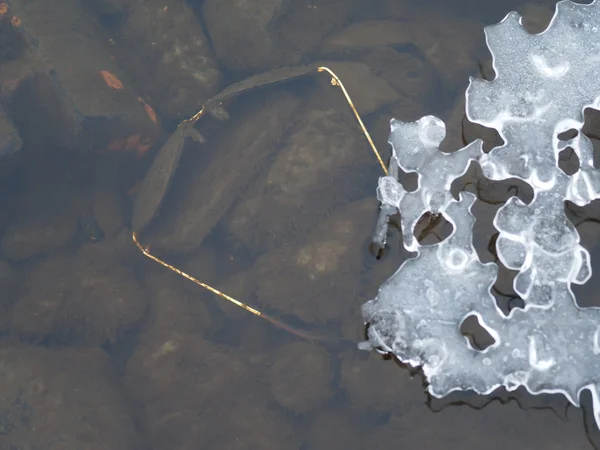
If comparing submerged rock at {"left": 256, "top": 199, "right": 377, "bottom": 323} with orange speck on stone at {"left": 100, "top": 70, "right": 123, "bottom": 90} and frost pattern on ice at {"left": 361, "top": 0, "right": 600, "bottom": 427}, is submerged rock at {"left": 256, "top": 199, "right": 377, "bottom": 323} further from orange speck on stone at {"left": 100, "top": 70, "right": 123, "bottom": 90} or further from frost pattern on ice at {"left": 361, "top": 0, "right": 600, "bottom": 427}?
orange speck on stone at {"left": 100, "top": 70, "right": 123, "bottom": 90}

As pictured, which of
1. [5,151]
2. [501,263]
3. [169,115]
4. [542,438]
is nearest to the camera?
[542,438]

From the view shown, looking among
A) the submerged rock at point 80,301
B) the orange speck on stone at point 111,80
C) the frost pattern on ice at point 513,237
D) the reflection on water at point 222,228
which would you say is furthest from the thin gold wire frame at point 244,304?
the orange speck on stone at point 111,80

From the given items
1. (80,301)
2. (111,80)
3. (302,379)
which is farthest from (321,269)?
(111,80)

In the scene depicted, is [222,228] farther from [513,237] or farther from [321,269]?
[513,237]

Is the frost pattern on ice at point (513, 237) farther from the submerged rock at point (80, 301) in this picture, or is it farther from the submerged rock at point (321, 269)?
the submerged rock at point (80, 301)

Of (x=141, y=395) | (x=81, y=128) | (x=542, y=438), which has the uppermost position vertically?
(x=81, y=128)

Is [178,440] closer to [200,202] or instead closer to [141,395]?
[141,395]

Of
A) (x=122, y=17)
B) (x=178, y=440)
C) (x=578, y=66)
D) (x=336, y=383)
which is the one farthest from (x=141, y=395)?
(x=578, y=66)

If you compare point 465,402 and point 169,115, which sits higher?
point 169,115
